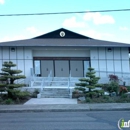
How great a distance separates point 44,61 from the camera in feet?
67.1

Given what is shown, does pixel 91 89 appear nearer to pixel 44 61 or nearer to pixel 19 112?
pixel 19 112

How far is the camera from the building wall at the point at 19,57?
62.8 ft

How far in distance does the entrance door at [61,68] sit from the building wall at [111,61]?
10.4 feet

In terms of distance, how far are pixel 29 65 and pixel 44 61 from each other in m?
1.93

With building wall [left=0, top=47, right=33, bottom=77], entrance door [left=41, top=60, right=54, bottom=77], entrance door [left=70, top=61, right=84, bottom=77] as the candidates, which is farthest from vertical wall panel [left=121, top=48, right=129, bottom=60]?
building wall [left=0, top=47, right=33, bottom=77]

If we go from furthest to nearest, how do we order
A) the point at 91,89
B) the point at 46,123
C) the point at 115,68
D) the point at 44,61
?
the point at 44,61
the point at 115,68
the point at 91,89
the point at 46,123

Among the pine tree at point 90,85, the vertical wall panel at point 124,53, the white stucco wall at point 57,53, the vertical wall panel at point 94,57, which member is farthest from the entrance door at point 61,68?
the pine tree at point 90,85

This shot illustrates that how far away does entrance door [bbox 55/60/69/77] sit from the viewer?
67.2ft

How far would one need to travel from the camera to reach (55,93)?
14125mm

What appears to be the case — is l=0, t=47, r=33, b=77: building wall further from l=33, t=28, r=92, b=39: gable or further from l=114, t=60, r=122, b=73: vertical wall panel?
l=114, t=60, r=122, b=73: vertical wall panel

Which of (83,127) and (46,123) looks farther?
(46,123)

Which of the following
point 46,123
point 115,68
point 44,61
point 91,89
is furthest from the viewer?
point 44,61

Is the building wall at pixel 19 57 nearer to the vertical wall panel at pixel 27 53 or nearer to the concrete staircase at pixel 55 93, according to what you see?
the vertical wall panel at pixel 27 53

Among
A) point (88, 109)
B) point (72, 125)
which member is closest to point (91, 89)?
point (88, 109)
